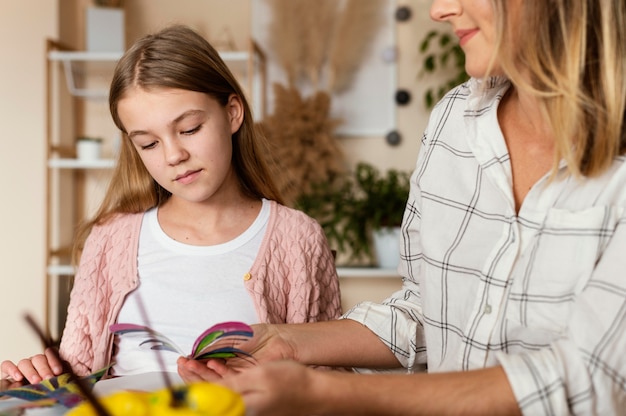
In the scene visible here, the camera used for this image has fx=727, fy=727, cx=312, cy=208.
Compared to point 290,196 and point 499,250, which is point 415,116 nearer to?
point 290,196

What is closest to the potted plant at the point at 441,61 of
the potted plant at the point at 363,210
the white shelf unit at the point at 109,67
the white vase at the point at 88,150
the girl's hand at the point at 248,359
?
the potted plant at the point at 363,210

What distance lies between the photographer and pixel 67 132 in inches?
122

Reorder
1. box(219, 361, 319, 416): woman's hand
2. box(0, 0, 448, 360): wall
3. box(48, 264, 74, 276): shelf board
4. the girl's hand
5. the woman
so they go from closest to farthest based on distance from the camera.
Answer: box(219, 361, 319, 416): woman's hand, the woman, the girl's hand, box(48, 264, 74, 276): shelf board, box(0, 0, 448, 360): wall

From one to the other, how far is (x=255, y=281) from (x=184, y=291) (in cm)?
14

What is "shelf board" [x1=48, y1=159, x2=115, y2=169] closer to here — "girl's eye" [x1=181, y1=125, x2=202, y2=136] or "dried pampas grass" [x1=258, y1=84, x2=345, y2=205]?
"dried pampas grass" [x1=258, y1=84, x2=345, y2=205]

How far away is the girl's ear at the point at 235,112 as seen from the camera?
58.2 inches

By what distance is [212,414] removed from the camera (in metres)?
0.57

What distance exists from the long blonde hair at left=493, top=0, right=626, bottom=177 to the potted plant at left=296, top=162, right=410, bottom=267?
1.80 meters

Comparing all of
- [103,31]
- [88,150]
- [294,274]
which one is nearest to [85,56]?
[103,31]

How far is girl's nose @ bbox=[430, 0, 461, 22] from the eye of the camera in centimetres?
95

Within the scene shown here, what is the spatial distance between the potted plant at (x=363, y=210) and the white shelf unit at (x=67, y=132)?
472 millimetres

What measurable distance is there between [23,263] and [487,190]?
2.42 m

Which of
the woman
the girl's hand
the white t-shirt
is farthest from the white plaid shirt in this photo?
the white t-shirt

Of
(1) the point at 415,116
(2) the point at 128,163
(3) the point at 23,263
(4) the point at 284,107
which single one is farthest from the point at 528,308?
(3) the point at 23,263
